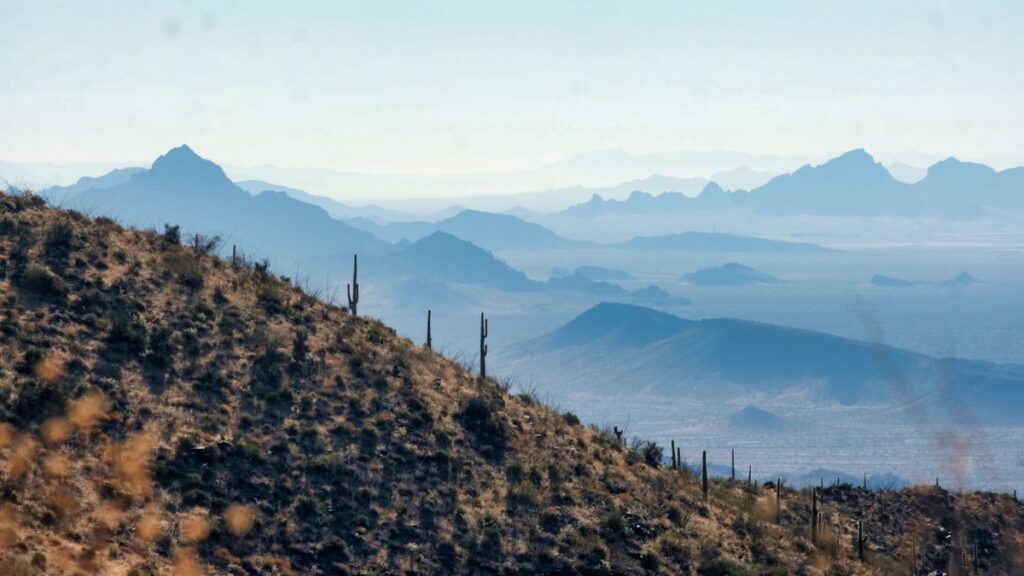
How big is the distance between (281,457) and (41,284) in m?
9.04

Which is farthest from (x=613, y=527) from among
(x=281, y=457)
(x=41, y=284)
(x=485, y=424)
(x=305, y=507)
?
(x=41, y=284)

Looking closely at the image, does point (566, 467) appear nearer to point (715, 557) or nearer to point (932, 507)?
point (715, 557)

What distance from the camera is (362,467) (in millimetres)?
27406

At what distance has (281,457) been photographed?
26500 millimetres

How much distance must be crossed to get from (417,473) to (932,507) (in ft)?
82.0

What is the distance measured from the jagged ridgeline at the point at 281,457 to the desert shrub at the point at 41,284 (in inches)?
2.3

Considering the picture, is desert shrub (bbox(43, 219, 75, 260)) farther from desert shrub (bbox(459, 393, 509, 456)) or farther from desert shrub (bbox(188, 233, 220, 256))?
desert shrub (bbox(459, 393, 509, 456))

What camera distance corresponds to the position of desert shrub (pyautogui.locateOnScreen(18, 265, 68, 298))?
2967 cm

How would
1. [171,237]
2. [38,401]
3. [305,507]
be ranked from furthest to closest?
[171,237], [305,507], [38,401]

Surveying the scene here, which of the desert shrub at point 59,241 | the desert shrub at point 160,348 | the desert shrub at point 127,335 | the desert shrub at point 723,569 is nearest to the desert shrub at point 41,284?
the desert shrub at point 127,335

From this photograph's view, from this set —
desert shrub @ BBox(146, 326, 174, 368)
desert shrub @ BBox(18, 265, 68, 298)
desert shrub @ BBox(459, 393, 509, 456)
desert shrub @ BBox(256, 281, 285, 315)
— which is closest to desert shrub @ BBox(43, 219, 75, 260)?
desert shrub @ BBox(18, 265, 68, 298)

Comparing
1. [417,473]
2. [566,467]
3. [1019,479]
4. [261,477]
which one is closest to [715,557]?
[566,467]

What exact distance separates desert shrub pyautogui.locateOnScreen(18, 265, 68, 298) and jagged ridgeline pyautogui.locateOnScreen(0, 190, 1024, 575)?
2.3 inches

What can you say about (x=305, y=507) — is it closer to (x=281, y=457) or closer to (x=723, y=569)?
(x=281, y=457)
